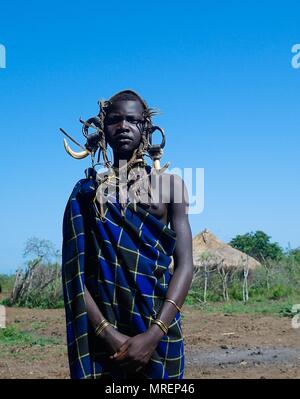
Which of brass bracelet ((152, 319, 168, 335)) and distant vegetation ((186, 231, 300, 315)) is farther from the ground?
brass bracelet ((152, 319, 168, 335))

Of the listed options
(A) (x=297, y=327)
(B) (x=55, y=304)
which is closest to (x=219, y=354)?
(A) (x=297, y=327)

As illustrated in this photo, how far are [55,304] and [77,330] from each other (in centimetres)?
1221

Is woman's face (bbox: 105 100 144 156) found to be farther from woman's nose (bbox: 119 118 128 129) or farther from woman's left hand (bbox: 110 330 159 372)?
woman's left hand (bbox: 110 330 159 372)

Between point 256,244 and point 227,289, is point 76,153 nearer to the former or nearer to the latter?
point 227,289

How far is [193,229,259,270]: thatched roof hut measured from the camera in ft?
52.7

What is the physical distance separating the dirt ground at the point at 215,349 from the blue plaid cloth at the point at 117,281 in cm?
427

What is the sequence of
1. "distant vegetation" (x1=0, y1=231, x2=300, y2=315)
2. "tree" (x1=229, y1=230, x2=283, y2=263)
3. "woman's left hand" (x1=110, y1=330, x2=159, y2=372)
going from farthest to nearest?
"tree" (x1=229, y1=230, x2=283, y2=263) → "distant vegetation" (x1=0, y1=231, x2=300, y2=315) → "woman's left hand" (x1=110, y1=330, x2=159, y2=372)

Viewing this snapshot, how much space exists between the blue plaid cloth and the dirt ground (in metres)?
4.27

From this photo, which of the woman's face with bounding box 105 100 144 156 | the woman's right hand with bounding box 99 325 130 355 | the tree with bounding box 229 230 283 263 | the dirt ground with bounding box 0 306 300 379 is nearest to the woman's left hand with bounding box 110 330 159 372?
the woman's right hand with bounding box 99 325 130 355

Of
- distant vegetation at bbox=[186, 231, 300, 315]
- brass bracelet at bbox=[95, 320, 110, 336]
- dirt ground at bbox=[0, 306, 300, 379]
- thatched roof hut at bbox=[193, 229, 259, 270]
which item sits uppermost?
thatched roof hut at bbox=[193, 229, 259, 270]

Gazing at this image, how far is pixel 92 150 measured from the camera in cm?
238

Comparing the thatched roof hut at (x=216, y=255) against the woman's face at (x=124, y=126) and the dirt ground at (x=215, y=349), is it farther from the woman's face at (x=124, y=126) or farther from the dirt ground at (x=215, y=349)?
the woman's face at (x=124, y=126)

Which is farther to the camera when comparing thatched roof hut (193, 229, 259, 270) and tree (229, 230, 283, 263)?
tree (229, 230, 283, 263)
